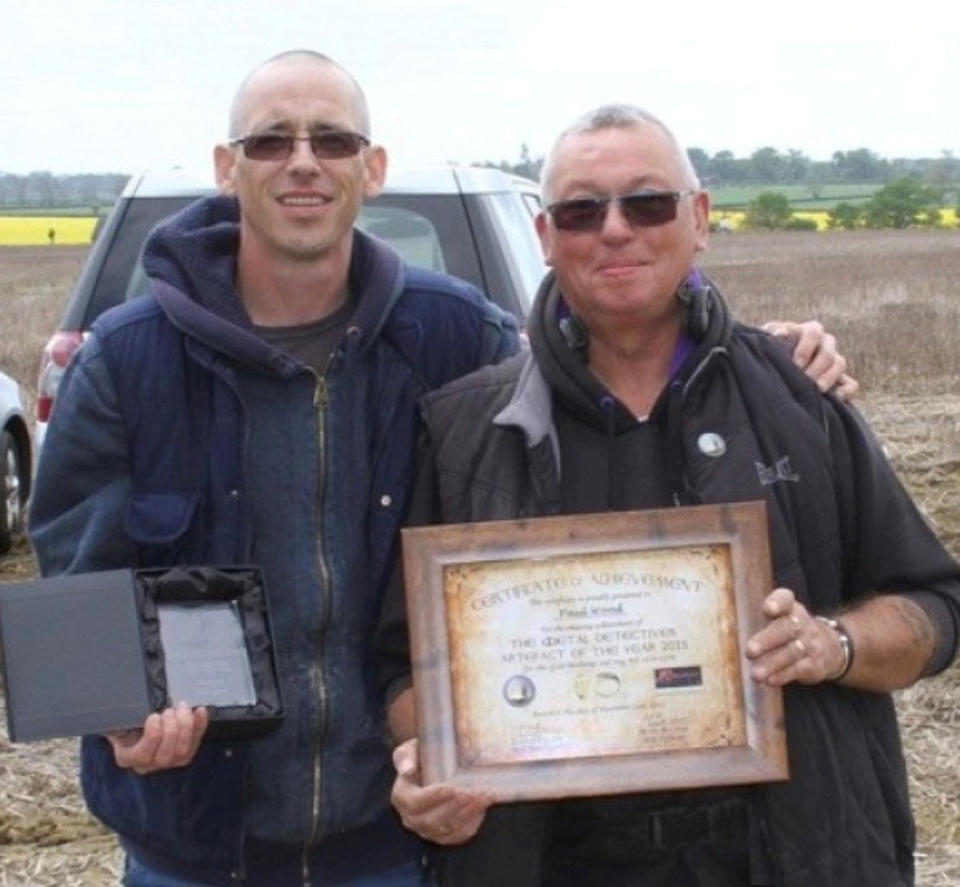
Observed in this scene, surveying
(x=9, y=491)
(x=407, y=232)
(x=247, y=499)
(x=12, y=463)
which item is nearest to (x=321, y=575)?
(x=247, y=499)

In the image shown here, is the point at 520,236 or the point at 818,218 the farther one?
the point at 818,218

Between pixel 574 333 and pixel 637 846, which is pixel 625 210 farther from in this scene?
pixel 637 846

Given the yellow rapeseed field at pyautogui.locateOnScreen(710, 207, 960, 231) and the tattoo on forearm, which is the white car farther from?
the yellow rapeseed field at pyautogui.locateOnScreen(710, 207, 960, 231)

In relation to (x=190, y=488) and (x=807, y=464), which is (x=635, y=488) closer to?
(x=807, y=464)

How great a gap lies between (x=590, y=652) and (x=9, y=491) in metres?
8.29

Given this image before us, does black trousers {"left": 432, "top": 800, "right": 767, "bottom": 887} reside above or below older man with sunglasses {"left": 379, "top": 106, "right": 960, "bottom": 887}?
below

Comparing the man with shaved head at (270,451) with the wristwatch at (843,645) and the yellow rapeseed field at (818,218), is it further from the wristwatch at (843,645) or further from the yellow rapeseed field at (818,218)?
the yellow rapeseed field at (818,218)

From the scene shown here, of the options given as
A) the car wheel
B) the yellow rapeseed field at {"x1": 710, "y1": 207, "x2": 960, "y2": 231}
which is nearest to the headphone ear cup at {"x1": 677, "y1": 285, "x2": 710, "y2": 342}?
the car wheel

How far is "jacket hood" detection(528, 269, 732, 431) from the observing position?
9.84ft

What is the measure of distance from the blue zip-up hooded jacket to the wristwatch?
75 cm

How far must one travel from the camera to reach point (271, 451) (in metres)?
3.24

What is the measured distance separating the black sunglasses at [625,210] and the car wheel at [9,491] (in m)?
7.88

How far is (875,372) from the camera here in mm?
18672

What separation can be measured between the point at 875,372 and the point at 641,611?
1624 cm
